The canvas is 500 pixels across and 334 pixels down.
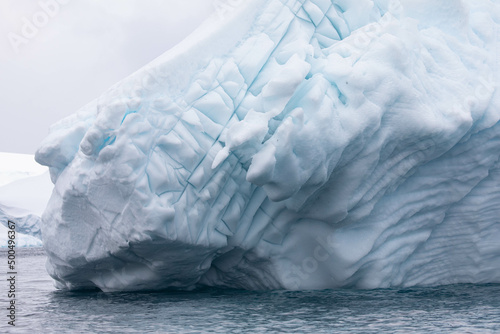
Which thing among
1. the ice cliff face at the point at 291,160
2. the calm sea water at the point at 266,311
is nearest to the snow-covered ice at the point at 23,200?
the ice cliff face at the point at 291,160

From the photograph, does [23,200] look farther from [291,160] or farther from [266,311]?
[266,311]

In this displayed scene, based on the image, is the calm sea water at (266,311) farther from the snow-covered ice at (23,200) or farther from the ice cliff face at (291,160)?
the snow-covered ice at (23,200)

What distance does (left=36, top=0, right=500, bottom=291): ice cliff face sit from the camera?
6520mm

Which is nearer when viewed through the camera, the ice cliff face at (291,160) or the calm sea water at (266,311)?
the calm sea water at (266,311)

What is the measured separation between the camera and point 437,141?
728 centimetres

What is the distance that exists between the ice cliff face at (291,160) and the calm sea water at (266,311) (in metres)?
0.36

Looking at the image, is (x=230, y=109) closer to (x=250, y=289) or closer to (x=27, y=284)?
(x=250, y=289)

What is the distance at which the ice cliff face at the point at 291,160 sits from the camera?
6.52 meters

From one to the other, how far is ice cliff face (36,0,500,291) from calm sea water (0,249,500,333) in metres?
0.36

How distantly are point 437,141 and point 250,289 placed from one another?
9.35 ft

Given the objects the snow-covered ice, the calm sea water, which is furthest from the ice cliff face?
the snow-covered ice

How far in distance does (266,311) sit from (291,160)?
4.81 ft

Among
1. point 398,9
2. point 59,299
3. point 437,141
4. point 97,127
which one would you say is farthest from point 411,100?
point 59,299

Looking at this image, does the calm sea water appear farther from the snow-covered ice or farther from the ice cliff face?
the snow-covered ice
